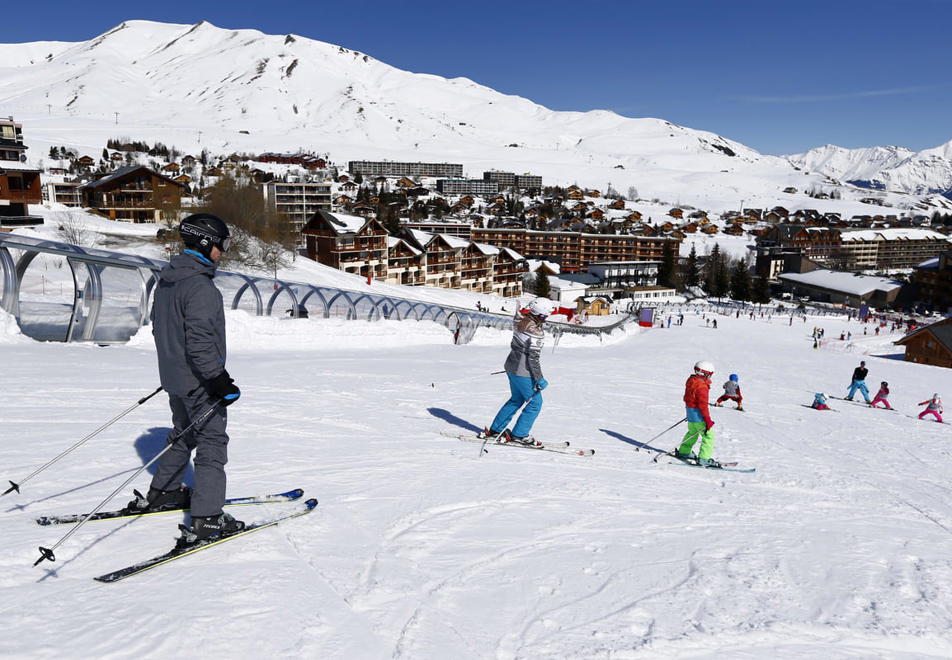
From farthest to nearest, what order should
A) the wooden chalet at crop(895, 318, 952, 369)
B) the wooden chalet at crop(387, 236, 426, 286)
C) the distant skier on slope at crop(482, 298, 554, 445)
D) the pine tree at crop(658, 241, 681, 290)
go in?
the pine tree at crop(658, 241, 681, 290)
the wooden chalet at crop(387, 236, 426, 286)
the wooden chalet at crop(895, 318, 952, 369)
the distant skier on slope at crop(482, 298, 554, 445)

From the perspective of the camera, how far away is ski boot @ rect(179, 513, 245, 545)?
3.42 m

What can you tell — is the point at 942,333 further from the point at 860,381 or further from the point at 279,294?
the point at 279,294

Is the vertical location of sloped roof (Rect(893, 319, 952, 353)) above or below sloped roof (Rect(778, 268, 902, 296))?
below

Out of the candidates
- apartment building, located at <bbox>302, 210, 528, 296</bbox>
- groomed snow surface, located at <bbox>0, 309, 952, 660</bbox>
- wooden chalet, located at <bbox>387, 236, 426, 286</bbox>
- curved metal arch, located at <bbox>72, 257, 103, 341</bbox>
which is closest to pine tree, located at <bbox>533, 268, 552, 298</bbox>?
apartment building, located at <bbox>302, 210, 528, 296</bbox>

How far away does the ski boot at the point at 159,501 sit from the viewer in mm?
3766

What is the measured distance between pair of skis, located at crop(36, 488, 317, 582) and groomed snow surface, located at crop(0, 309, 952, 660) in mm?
55

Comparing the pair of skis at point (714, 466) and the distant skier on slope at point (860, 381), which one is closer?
the pair of skis at point (714, 466)

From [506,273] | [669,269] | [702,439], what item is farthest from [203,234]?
[669,269]

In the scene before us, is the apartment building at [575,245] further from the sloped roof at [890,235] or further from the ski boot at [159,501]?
the ski boot at [159,501]

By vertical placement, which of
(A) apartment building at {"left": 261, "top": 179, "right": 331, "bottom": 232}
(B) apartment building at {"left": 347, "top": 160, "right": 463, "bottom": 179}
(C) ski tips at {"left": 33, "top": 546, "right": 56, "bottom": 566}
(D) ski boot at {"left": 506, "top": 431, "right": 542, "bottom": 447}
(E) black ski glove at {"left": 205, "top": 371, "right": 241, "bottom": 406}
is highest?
(B) apartment building at {"left": 347, "top": 160, "right": 463, "bottom": 179}

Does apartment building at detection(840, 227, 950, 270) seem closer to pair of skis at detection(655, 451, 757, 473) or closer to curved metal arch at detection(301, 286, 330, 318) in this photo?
curved metal arch at detection(301, 286, 330, 318)

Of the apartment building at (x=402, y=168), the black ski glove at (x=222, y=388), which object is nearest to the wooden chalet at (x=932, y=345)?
the black ski glove at (x=222, y=388)

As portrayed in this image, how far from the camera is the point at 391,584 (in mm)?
3326

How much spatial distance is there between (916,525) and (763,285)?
281 ft
